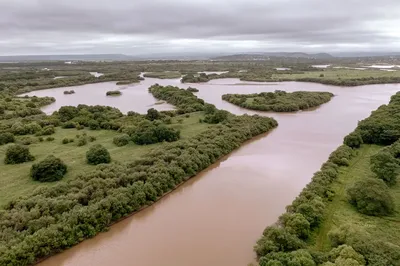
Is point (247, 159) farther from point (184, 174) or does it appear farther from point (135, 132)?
point (135, 132)

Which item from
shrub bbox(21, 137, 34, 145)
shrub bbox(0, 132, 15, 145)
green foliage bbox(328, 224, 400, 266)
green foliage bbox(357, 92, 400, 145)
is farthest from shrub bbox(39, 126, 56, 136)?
green foliage bbox(357, 92, 400, 145)

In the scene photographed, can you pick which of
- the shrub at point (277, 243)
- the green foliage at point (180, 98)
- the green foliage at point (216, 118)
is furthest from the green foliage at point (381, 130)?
the green foliage at point (180, 98)

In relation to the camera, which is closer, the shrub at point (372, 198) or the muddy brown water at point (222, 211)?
the muddy brown water at point (222, 211)

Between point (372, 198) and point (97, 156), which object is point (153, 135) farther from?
point (372, 198)

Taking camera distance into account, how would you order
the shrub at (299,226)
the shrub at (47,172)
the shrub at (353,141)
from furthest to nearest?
the shrub at (353,141) < the shrub at (47,172) < the shrub at (299,226)

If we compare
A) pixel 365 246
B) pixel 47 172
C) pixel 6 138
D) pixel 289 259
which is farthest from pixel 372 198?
pixel 6 138

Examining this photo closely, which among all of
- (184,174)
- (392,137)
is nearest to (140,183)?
(184,174)

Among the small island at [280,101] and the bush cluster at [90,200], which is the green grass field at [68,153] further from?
the small island at [280,101]

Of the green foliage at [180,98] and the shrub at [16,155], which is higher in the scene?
the green foliage at [180,98]

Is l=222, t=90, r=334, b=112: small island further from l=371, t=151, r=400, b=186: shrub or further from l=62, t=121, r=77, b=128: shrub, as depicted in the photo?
l=371, t=151, r=400, b=186: shrub
